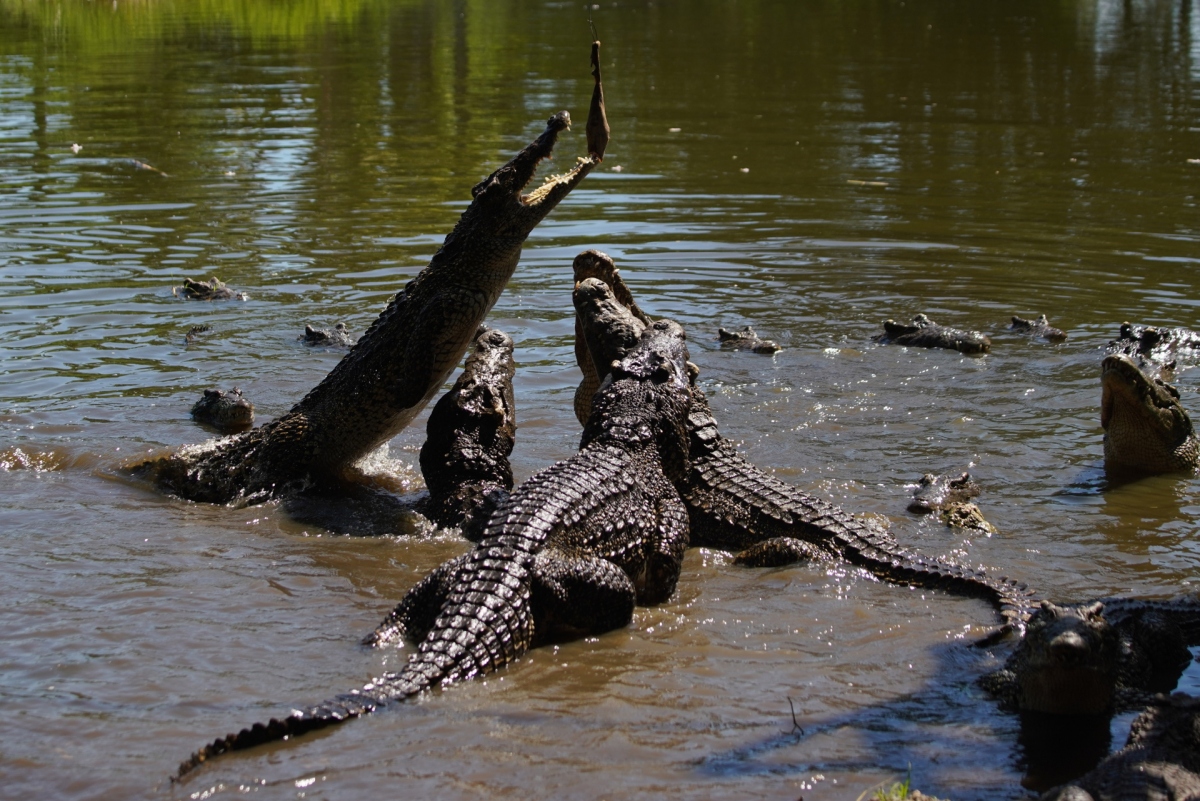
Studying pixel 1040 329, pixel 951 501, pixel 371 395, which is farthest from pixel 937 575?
pixel 1040 329

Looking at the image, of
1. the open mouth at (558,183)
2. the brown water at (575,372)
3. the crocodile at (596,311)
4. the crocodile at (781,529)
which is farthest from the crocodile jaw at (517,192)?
the crocodile at (781,529)

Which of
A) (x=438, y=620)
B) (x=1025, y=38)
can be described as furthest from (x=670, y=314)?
(x=1025, y=38)

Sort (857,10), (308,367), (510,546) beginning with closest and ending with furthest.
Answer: (510,546)
(308,367)
(857,10)

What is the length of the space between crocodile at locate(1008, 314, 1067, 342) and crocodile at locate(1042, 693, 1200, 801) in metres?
5.97

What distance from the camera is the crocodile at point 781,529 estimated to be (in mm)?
5312

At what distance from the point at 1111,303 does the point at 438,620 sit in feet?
26.0

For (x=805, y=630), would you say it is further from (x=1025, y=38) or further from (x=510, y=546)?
(x=1025, y=38)

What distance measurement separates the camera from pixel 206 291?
1041 cm

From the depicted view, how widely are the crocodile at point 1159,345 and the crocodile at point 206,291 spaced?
23.4 ft

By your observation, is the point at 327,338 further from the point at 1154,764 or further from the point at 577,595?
the point at 1154,764

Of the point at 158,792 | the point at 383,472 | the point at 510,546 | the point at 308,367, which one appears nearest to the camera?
the point at 158,792

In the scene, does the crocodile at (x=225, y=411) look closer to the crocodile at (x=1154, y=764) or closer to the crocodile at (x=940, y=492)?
the crocodile at (x=940, y=492)

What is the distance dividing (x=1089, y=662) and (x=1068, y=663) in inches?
3.3

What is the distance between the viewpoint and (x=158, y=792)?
3600 mm
